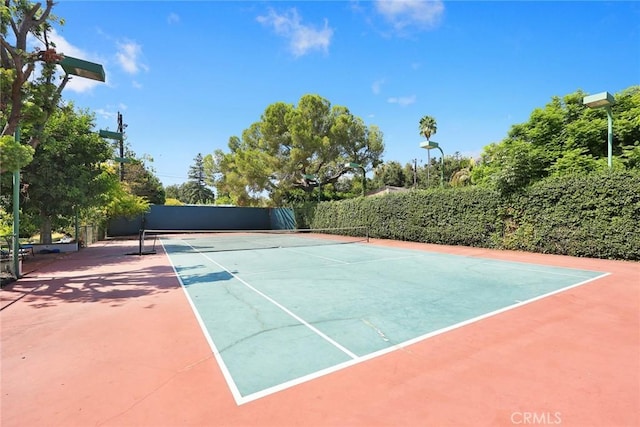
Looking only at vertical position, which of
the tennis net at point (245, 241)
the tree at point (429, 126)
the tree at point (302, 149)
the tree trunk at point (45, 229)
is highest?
the tree at point (429, 126)

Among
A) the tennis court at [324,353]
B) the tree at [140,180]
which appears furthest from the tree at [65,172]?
the tree at [140,180]

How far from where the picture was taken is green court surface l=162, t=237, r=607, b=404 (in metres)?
3.46

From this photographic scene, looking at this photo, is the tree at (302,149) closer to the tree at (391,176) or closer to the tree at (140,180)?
the tree at (140,180)

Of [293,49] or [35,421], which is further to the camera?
[293,49]

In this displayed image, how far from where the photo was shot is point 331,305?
217 inches

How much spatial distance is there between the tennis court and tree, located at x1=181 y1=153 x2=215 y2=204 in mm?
73816

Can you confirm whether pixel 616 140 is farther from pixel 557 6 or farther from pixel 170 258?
pixel 170 258

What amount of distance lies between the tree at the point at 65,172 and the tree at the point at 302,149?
13876 mm

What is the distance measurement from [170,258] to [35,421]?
10.5 meters

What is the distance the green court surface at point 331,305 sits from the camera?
11.4ft

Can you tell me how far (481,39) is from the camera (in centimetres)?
1048

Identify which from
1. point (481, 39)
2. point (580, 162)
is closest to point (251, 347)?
point (481, 39)

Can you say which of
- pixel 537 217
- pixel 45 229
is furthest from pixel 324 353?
pixel 45 229

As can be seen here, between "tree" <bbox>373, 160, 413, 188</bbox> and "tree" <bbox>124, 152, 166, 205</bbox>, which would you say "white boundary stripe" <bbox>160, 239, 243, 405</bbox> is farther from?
"tree" <bbox>373, 160, 413, 188</bbox>
